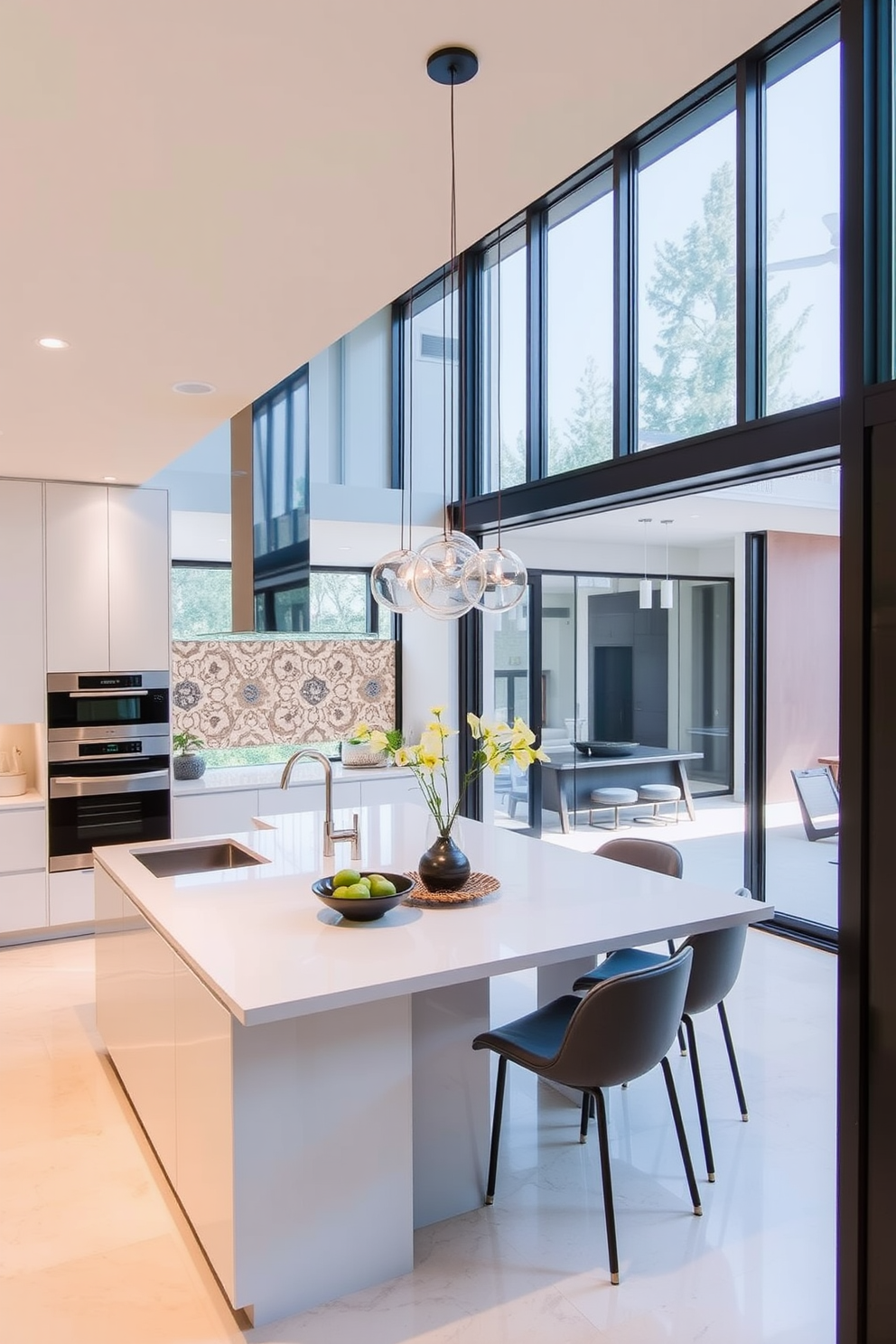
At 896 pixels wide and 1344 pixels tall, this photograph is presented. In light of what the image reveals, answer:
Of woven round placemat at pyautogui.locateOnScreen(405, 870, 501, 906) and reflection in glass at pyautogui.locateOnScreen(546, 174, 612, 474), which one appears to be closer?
woven round placemat at pyautogui.locateOnScreen(405, 870, 501, 906)

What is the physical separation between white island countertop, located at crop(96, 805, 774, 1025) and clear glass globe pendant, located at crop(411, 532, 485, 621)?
0.92 m

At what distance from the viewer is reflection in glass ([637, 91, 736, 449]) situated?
4223 mm

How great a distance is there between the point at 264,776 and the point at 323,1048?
3.92 m

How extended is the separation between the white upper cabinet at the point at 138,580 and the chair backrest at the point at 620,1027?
3.56m

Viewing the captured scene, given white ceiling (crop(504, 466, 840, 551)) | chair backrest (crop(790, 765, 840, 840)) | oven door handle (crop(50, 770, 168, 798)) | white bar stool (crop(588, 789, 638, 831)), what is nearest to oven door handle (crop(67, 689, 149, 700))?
oven door handle (crop(50, 770, 168, 798))

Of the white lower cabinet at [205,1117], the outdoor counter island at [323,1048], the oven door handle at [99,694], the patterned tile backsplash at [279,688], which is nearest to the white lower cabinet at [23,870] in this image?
the oven door handle at [99,694]

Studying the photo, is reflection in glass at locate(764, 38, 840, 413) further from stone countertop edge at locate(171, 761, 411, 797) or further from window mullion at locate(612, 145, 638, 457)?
stone countertop edge at locate(171, 761, 411, 797)

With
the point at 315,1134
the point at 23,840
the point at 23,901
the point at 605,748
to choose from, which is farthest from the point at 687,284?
the point at 23,901

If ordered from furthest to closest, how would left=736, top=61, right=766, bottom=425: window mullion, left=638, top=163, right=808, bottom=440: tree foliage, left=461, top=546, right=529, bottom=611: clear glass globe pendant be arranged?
left=638, top=163, right=808, bottom=440: tree foliage
left=736, top=61, right=766, bottom=425: window mullion
left=461, top=546, right=529, bottom=611: clear glass globe pendant

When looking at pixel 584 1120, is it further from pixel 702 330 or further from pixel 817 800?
pixel 702 330

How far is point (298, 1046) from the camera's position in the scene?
2.13m

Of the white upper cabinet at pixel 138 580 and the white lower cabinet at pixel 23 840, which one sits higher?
the white upper cabinet at pixel 138 580

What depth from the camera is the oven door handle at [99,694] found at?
495 cm

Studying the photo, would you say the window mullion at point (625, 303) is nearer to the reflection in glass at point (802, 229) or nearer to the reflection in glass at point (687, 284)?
the reflection in glass at point (687, 284)
